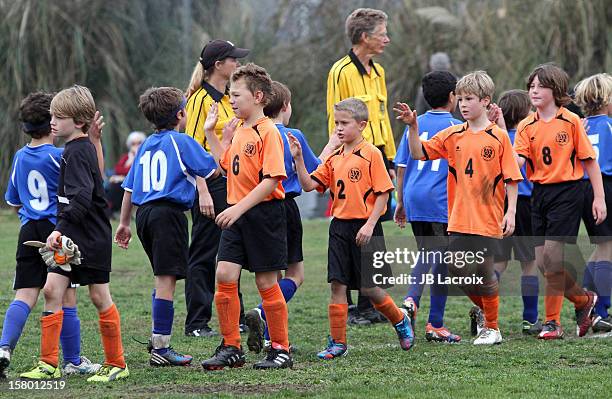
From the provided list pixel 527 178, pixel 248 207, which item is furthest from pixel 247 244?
pixel 527 178

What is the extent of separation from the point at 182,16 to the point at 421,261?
542 inches

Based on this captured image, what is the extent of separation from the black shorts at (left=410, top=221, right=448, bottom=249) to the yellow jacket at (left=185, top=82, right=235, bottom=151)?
157 centimetres

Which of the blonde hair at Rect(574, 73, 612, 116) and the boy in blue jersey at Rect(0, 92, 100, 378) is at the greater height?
the blonde hair at Rect(574, 73, 612, 116)

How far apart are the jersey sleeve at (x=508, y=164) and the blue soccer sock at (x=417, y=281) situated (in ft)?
3.94

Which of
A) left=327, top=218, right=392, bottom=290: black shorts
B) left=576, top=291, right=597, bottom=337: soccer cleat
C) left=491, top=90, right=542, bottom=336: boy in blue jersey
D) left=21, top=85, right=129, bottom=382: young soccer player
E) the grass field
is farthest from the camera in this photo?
left=491, top=90, right=542, bottom=336: boy in blue jersey

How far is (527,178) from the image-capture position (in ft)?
26.9

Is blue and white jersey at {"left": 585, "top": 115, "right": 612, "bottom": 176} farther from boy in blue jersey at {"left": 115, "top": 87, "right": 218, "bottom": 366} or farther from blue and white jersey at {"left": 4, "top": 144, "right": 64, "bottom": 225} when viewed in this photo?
blue and white jersey at {"left": 4, "top": 144, "right": 64, "bottom": 225}

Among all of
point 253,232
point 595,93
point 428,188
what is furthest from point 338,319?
point 595,93

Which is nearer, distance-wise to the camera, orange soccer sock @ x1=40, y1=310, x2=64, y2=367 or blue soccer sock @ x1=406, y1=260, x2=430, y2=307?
orange soccer sock @ x1=40, y1=310, x2=64, y2=367

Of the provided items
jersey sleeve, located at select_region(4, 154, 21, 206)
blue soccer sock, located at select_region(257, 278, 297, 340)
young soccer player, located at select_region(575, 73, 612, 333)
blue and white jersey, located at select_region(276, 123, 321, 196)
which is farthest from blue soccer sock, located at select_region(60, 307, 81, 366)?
young soccer player, located at select_region(575, 73, 612, 333)

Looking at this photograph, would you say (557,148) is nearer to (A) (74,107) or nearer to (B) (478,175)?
(B) (478,175)

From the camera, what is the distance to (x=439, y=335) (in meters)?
7.67

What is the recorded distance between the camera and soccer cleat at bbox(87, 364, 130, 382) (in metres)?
6.22

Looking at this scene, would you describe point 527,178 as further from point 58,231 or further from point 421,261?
point 58,231
